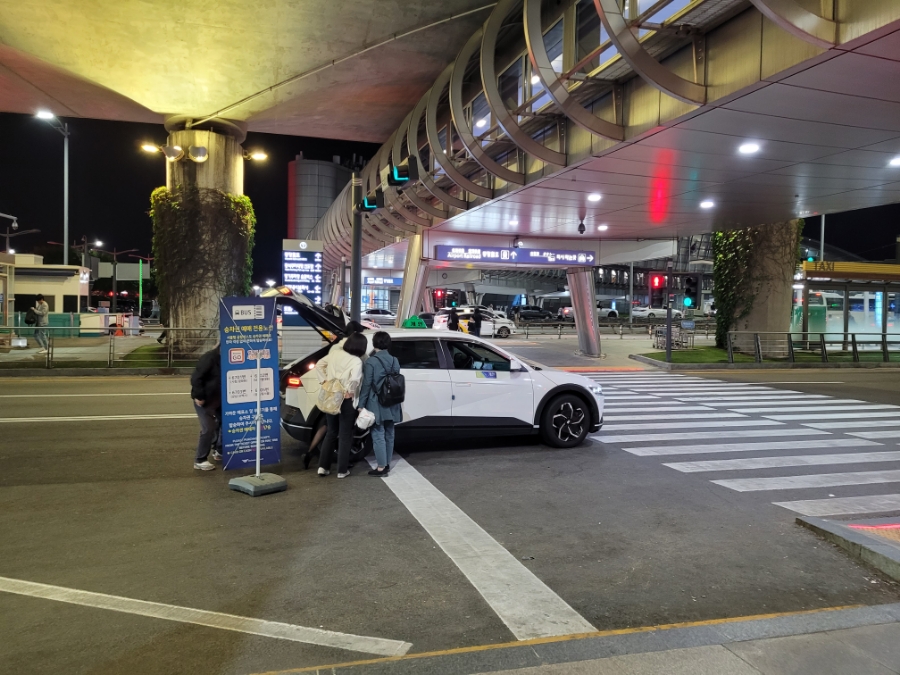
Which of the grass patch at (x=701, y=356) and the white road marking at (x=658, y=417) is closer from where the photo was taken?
the white road marking at (x=658, y=417)

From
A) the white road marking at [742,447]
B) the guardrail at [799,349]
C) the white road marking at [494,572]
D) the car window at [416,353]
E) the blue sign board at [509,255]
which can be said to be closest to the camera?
the white road marking at [494,572]

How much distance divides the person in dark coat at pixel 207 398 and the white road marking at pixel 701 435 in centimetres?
542

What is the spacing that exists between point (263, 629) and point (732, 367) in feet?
70.4

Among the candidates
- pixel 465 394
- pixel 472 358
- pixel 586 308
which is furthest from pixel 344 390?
pixel 586 308

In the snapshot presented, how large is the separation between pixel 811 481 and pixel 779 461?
963 mm

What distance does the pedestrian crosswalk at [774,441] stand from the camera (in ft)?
22.5

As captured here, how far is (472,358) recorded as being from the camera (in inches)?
333

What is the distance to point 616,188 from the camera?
15766mm

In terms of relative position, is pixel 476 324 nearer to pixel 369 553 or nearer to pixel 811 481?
pixel 811 481

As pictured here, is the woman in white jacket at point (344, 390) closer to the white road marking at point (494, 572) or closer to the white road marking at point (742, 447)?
the white road marking at point (494, 572)

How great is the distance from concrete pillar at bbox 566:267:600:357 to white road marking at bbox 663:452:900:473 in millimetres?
17085

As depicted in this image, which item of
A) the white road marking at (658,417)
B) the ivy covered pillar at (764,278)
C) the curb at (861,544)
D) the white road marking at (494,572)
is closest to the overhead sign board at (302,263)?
the white road marking at (658,417)

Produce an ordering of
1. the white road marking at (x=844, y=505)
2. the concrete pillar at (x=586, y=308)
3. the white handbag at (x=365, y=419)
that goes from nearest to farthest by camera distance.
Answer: the white road marking at (x=844, y=505) → the white handbag at (x=365, y=419) → the concrete pillar at (x=586, y=308)

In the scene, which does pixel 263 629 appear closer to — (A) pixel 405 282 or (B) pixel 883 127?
(B) pixel 883 127
